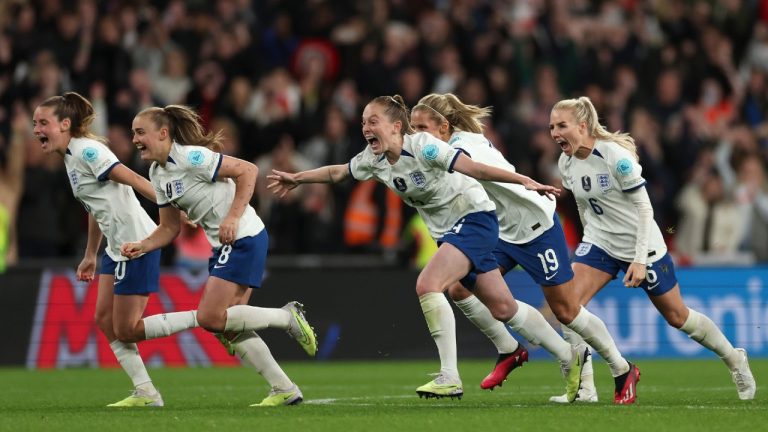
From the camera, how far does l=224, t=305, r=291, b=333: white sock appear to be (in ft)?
31.8

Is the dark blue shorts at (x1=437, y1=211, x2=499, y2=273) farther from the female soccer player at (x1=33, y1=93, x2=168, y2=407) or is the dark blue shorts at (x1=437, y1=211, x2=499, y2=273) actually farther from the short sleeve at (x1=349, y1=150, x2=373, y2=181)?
the female soccer player at (x1=33, y1=93, x2=168, y2=407)

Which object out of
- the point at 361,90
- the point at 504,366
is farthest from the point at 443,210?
the point at 361,90

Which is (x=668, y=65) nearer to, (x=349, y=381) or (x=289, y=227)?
(x=289, y=227)

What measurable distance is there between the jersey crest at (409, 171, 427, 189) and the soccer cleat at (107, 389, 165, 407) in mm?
2340

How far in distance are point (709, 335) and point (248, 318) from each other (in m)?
3.27

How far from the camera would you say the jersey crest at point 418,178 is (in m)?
9.92

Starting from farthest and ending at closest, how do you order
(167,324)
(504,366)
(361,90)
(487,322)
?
1. (361,90)
2. (487,322)
3. (504,366)
4. (167,324)

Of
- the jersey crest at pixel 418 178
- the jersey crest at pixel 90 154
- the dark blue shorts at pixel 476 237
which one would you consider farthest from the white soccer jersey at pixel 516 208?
the jersey crest at pixel 90 154

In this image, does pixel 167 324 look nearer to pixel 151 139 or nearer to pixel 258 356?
pixel 258 356

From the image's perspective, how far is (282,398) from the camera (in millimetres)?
9961

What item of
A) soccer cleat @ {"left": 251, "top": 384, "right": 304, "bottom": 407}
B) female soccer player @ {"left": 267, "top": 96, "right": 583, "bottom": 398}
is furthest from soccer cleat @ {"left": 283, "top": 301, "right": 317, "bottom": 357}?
female soccer player @ {"left": 267, "top": 96, "right": 583, "bottom": 398}

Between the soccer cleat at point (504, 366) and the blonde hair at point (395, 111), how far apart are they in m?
1.80

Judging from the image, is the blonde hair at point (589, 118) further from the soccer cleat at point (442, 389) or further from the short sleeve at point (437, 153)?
the soccer cleat at point (442, 389)

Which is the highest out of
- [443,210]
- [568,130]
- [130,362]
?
[568,130]
